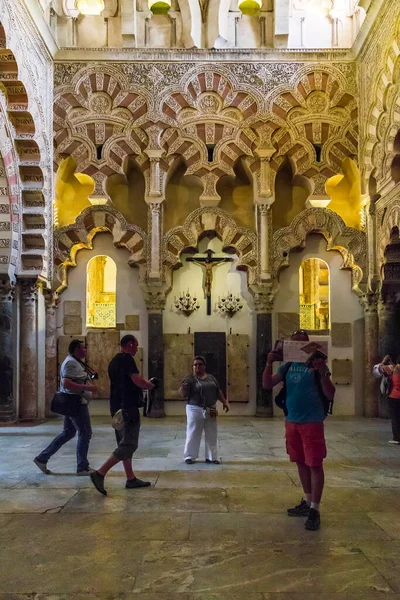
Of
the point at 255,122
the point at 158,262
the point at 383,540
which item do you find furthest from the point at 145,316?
the point at 383,540

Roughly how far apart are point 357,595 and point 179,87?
10949mm

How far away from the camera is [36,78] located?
36.5 feet

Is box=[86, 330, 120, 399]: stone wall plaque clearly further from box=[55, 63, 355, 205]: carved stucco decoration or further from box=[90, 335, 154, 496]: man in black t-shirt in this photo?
box=[90, 335, 154, 496]: man in black t-shirt

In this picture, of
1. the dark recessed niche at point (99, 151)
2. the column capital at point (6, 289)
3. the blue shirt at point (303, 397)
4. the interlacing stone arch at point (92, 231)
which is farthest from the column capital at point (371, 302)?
the blue shirt at point (303, 397)

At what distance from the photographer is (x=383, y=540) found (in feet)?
14.0

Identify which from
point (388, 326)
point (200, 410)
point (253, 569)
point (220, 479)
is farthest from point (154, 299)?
point (253, 569)

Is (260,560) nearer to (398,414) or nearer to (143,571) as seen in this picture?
(143,571)

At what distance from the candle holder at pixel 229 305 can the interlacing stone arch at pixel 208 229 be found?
0.51 metres

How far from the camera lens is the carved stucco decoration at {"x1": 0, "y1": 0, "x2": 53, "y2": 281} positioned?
9.74m

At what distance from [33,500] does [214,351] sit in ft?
24.1

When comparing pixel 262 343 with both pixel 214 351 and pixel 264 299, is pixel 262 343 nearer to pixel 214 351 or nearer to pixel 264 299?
pixel 264 299

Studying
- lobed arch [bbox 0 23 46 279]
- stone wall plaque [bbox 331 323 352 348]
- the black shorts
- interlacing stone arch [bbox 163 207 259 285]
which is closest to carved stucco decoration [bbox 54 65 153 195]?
lobed arch [bbox 0 23 46 279]

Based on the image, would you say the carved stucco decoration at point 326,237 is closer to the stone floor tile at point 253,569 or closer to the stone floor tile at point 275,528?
the stone floor tile at point 275,528

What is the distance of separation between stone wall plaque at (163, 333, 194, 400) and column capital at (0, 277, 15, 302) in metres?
3.33
